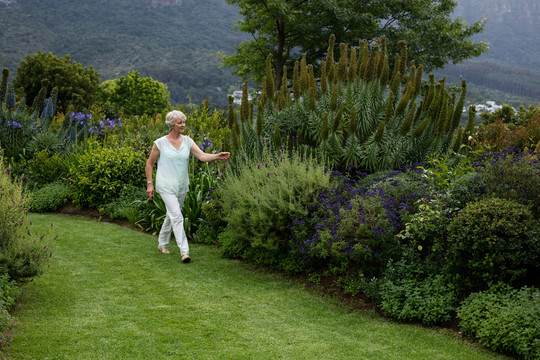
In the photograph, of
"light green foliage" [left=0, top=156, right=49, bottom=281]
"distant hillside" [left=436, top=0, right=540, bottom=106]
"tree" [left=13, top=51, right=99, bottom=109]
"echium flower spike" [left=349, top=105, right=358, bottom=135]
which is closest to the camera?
"light green foliage" [left=0, top=156, right=49, bottom=281]

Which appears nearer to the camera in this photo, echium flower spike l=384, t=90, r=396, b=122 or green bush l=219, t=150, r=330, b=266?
green bush l=219, t=150, r=330, b=266

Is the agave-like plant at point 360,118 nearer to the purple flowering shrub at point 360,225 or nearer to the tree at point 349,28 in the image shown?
the purple flowering shrub at point 360,225

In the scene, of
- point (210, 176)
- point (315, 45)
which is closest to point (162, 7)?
point (315, 45)

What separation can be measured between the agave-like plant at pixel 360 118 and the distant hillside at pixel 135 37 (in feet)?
190

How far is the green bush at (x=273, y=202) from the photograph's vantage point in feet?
22.6

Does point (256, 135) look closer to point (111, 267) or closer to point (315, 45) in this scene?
point (111, 267)

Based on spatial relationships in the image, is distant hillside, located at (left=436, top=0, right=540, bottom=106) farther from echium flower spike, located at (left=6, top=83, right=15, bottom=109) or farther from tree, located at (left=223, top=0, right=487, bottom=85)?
echium flower spike, located at (left=6, top=83, right=15, bottom=109)

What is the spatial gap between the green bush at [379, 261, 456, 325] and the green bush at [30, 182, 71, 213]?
309 inches

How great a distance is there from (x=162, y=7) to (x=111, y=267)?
11800 cm

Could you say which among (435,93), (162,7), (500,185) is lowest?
(500,185)

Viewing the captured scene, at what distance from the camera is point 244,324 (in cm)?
521

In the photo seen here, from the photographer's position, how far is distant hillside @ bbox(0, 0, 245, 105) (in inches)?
3059

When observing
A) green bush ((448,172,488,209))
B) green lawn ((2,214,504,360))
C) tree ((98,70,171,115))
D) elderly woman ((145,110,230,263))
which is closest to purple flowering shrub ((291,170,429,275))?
green bush ((448,172,488,209))

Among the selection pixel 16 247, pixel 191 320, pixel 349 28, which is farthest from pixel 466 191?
pixel 349 28
